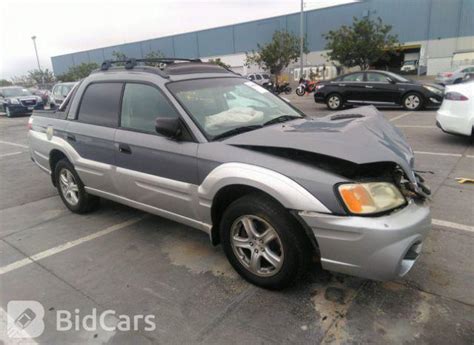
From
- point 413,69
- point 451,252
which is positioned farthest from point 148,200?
point 413,69

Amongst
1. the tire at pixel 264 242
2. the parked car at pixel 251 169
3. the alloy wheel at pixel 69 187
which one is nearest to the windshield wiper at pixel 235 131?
the parked car at pixel 251 169

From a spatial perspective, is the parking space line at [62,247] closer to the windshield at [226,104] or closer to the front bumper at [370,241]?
the windshield at [226,104]

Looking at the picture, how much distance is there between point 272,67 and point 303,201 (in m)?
41.2

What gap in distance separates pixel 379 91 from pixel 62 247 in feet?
39.1

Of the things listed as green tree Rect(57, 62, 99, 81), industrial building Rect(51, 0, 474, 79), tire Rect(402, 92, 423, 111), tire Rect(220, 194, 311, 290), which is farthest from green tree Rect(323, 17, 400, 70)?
green tree Rect(57, 62, 99, 81)

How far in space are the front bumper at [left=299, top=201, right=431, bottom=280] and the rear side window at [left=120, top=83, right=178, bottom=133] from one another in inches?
66.1

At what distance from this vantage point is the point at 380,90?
13023mm

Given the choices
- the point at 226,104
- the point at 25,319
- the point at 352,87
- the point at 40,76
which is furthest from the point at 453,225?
the point at 40,76

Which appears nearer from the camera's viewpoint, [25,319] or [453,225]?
[25,319]

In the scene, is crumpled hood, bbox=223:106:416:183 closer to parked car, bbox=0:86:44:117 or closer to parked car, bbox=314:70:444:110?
parked car, bbox=314:70:444:110

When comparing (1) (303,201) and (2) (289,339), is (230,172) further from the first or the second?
(2) (289,339)

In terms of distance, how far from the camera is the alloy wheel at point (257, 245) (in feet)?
9.09

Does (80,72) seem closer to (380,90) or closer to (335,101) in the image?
(335,101)

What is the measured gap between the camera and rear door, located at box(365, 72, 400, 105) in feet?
42.2
